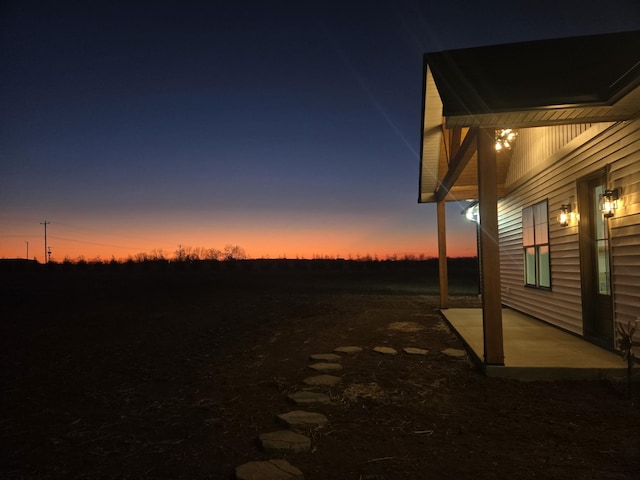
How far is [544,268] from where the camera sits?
30.0ft

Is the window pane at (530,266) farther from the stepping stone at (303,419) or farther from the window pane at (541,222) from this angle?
the stepping stone at (303,419)

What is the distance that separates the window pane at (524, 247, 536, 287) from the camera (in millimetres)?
9859

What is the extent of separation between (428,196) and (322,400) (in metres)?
9.27

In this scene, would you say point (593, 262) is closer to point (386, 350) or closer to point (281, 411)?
point (386, 350)

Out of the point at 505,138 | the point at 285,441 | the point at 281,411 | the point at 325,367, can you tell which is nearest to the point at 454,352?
the point at 325,367

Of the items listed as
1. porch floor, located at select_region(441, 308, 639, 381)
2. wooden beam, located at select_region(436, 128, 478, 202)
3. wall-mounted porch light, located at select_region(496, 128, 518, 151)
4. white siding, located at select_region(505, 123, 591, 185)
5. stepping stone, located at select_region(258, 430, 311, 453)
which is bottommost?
stepping stone, located at select_region(258, 430, 311, 453)

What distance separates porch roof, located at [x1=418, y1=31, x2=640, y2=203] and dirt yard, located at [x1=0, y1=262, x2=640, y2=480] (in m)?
3.23

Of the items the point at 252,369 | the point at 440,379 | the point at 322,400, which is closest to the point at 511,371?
the point at 440,379

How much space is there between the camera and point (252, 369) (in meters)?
6.26

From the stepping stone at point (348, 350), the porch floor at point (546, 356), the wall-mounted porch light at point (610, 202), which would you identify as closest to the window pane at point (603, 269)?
the wall-mounted porch light at point (610, 202)

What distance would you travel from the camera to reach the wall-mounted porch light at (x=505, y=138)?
9.59m

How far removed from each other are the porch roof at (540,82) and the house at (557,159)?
0.05 ft

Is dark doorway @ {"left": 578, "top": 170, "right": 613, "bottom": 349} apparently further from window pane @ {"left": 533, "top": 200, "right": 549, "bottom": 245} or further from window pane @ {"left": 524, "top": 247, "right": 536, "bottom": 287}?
window pane @ {"left": 524, "top": 247, "right": 536, "bottom": 287}

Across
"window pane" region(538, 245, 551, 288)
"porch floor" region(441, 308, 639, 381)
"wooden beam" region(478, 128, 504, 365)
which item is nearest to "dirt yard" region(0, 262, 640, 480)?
"porch floor" region(441, 308, 639, 381)
